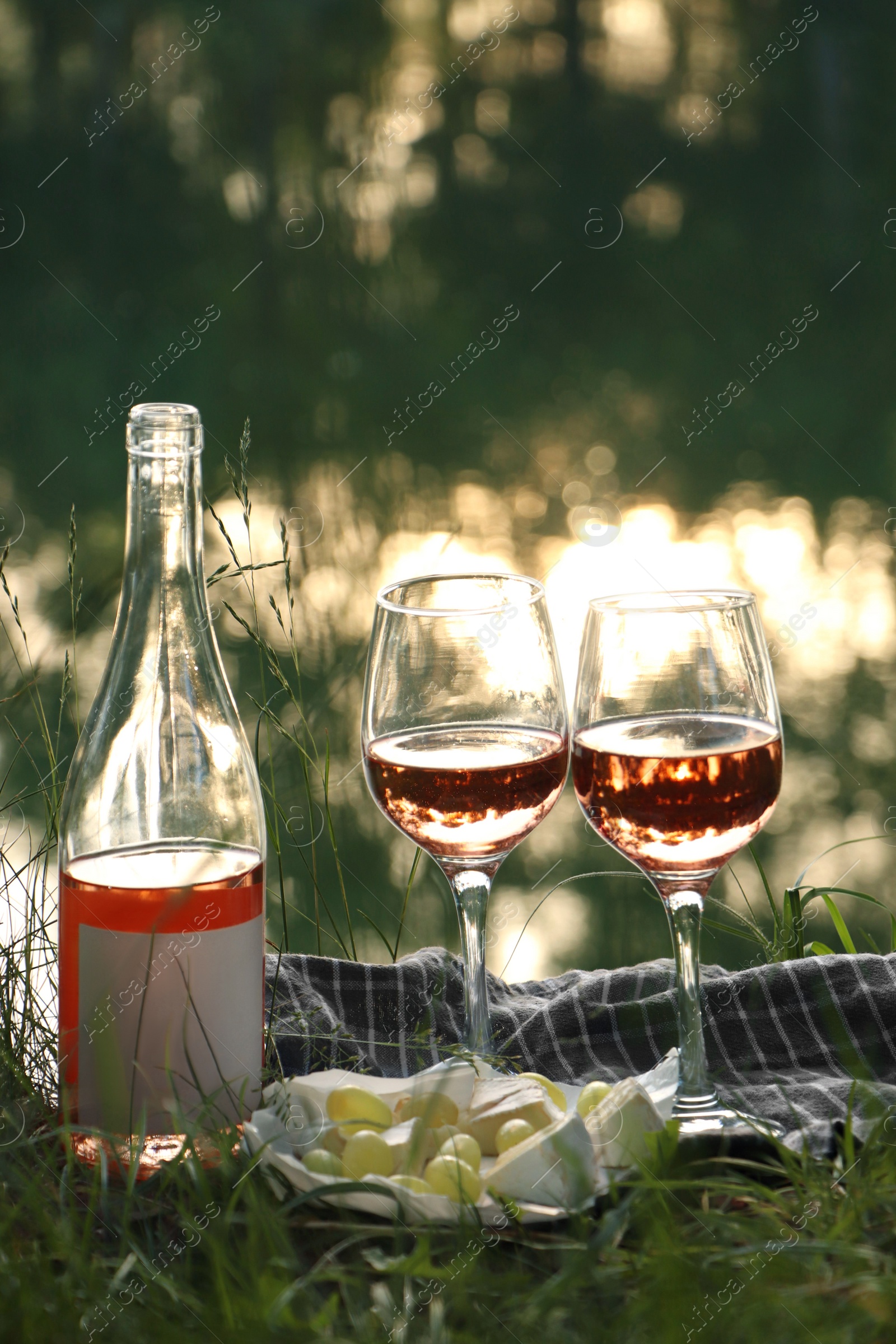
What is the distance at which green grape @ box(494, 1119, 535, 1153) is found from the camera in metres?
0.58

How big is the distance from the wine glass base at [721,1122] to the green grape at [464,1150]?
0.11 metres

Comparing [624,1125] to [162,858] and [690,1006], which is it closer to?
[690,1006]

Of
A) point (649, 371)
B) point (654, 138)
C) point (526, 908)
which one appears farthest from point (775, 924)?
point (654, 138)

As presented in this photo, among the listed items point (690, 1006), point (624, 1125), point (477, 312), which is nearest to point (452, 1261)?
point (624, 1125)

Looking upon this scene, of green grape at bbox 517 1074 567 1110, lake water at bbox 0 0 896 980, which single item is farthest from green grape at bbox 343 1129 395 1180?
lake water at bbox 0 0 896 980

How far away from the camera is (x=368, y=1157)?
1.85ft

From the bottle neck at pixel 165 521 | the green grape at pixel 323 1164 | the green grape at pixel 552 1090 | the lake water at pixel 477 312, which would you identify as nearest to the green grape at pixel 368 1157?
the green grape at pixel 323 1164

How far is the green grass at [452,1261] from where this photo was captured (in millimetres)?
461

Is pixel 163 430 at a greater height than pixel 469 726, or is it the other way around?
pixel 163 430

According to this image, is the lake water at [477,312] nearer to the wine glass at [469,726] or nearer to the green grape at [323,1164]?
the wine glass at [469,726]

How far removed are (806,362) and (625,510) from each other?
0.44 meters

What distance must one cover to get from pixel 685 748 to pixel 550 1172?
227 millimetres

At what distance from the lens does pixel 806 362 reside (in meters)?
2.40

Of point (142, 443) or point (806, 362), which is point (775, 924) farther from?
point (806, 362)
